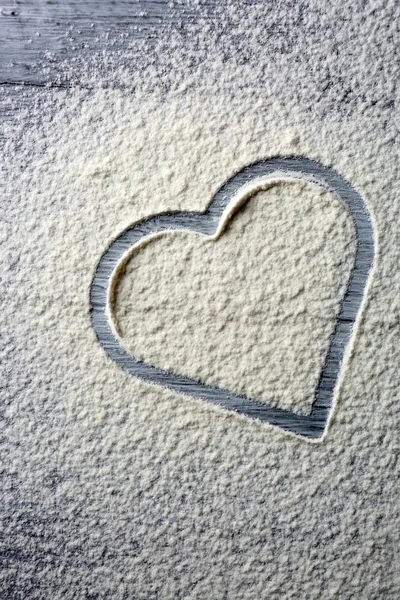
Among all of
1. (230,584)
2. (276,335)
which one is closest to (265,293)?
(276,335)

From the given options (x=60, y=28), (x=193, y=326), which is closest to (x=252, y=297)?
(x=193, y=326)

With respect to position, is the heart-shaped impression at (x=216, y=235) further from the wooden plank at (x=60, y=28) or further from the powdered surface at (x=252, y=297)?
the wooden plank at (x=60, y=28)

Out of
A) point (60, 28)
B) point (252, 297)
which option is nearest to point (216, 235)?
point (252, 297)

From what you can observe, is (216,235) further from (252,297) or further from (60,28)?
(60,28)

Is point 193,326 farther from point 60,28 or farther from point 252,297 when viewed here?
point 60,28

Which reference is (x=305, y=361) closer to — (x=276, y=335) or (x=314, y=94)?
(x=276, y=335)

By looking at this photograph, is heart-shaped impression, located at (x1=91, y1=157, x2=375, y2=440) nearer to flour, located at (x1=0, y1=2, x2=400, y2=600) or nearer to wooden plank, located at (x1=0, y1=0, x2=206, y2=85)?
flour, located at (x1=0, y1=2, x2=400, y2=600)

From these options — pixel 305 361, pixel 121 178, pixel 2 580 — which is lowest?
pixel 2 580

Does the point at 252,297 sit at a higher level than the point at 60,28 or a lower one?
lower
